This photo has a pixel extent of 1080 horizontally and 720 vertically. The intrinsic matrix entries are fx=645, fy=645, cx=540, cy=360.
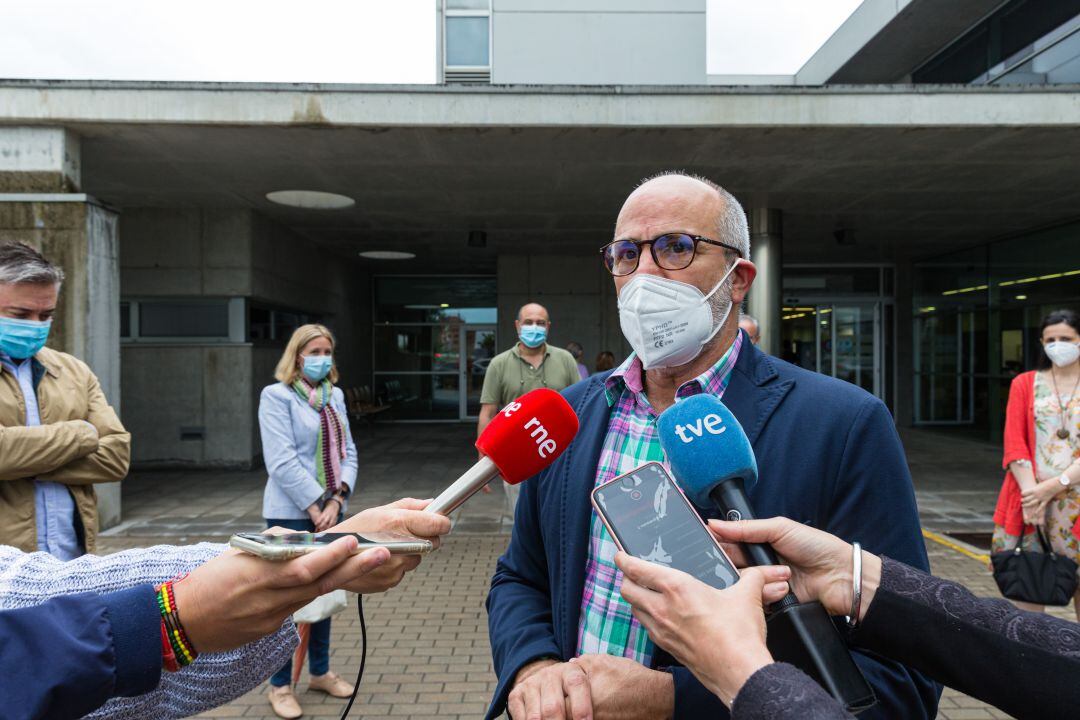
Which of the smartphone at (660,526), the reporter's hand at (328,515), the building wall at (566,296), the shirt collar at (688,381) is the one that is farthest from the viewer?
the building wall at (566,296)

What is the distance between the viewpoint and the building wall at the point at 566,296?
570 inches

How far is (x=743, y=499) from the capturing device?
3.74ft

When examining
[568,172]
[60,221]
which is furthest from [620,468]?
[568,172]

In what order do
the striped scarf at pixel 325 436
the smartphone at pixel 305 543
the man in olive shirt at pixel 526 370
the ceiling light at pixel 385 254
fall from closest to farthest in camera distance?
the smartphone at pixel 305 543
the striped scarf at pixel 325 436
the man in olive shirt at pixel 526 370
the ceiling light at pixel 385 254

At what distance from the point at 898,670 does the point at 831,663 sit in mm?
406

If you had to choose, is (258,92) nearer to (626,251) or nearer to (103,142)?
(103,142)

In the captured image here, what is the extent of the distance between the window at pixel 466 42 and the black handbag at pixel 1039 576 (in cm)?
1469

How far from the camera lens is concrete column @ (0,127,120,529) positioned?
6.12 meters

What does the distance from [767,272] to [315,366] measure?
25.8 ft

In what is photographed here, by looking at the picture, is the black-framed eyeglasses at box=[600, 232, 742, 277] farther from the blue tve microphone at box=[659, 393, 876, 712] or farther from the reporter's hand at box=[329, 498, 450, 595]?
the reporter's hand at box=[329, 498, 450, 595]

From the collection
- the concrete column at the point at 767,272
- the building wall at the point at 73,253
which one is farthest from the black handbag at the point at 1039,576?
the building wall at the point at 73,253

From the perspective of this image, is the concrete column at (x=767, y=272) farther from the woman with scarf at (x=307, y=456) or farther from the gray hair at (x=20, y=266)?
the gray hair at (x=20, y=266)

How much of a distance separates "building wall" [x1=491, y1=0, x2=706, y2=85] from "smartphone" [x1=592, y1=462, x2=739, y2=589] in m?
15.3

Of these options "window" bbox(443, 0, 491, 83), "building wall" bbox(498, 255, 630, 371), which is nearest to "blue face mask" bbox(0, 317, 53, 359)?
"building wall" bbox(498, 255, 630, 371)
